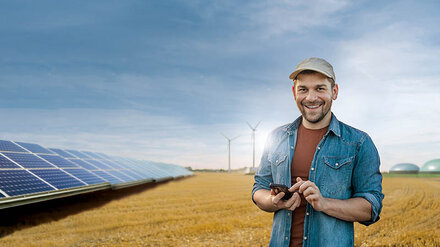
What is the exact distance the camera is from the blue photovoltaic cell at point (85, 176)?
16.2 m

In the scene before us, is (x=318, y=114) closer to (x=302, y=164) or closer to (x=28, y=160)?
(x=302, y=164)

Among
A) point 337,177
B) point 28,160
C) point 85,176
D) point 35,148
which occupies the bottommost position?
point 85,176

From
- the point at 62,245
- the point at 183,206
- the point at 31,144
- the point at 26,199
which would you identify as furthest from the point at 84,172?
the point at 62,245

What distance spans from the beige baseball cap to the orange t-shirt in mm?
687

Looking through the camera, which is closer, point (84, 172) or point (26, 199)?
point (26, 199)

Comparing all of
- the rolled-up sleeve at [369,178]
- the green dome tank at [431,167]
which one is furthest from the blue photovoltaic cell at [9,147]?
the green dome tank at [431,167]

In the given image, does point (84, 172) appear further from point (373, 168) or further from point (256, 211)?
point (373, 168)

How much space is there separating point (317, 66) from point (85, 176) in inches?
644

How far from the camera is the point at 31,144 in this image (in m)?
18.0

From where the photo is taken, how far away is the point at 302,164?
3.48 metres

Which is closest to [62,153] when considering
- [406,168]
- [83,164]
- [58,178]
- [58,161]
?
[83,164]

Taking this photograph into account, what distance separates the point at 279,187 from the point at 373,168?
3.44ft

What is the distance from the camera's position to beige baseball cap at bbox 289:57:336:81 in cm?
317

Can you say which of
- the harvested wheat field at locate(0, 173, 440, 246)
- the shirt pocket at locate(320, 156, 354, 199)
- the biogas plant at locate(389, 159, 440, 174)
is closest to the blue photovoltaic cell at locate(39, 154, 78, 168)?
the harvested wheat field at locate(0, 173, 440, 246)
